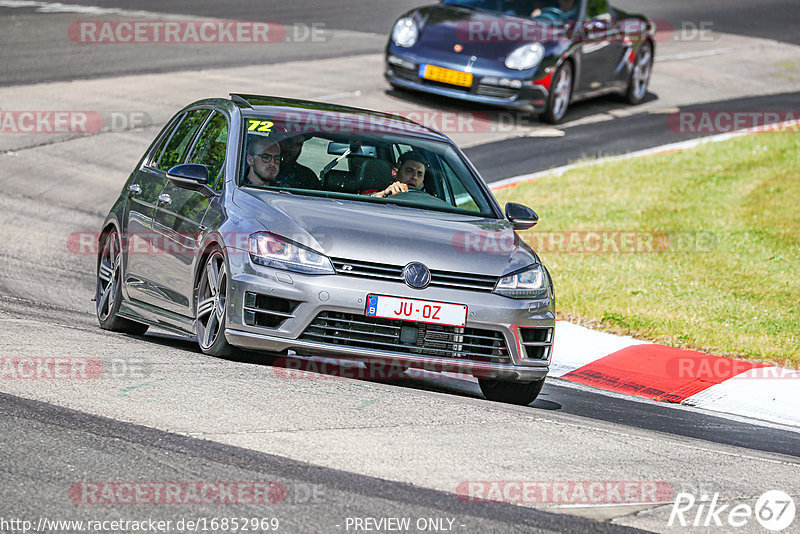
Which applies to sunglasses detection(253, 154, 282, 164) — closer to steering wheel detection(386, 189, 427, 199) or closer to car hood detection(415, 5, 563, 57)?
steering wheel detection(386, 189, 427, 199)

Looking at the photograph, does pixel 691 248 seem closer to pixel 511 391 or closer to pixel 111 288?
pixel 511 391

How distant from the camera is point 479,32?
17344 mm

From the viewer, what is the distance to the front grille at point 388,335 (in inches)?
270

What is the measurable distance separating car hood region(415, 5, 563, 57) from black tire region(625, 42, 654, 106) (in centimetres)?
250

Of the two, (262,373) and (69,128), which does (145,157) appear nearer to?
(262,373)

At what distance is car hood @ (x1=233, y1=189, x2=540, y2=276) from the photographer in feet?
22.7

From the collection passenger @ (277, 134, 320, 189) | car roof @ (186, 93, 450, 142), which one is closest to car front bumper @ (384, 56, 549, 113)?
car roof @ (186, 93, 450, 142)

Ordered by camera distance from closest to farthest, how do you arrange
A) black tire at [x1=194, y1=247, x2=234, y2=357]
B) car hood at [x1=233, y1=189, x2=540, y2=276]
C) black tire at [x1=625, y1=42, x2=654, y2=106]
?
car hood at [x1=233, y1=189, x2=540, y2=276] < black tire at [x1=194, y1=247, x2=234, y2=357] < black tire at [x1=625, y1=42, x2=654, y2=106]

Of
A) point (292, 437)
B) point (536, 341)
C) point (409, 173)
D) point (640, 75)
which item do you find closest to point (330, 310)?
point (536, 341)

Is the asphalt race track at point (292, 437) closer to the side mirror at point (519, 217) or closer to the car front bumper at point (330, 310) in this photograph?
the car front bumper at point (330, 310)

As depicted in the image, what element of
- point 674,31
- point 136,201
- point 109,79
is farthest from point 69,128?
point 674,31

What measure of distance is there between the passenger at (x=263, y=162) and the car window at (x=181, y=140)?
88 cm

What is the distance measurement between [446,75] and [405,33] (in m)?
0.93

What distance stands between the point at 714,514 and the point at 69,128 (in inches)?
476
